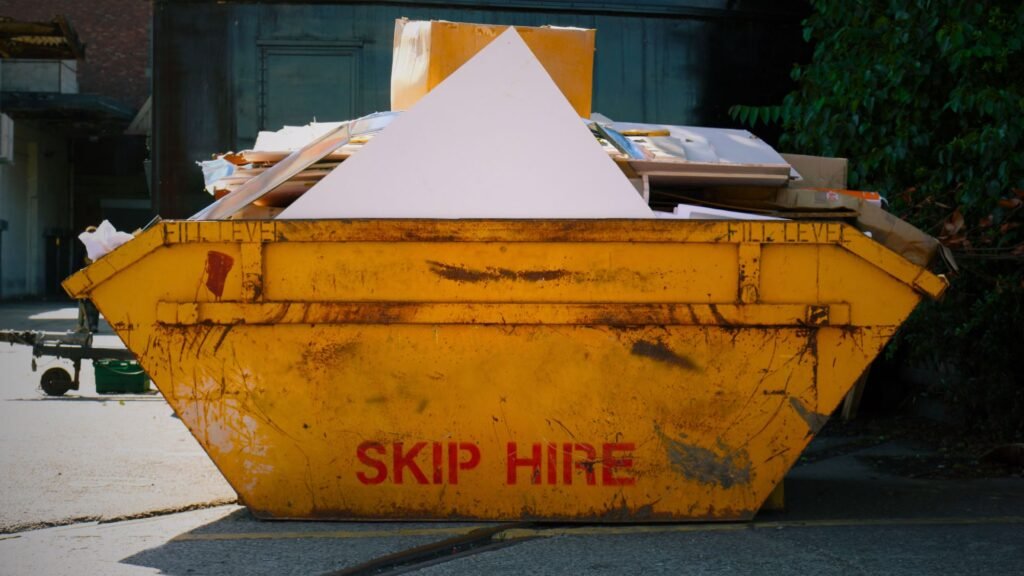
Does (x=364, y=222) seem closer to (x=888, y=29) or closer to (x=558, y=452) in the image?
(x=558, y=452)

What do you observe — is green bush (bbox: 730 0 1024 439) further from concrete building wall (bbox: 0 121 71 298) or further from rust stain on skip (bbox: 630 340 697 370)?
concrete building wall (bbox: 0 121 71 298)

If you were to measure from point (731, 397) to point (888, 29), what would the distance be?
9.39ft

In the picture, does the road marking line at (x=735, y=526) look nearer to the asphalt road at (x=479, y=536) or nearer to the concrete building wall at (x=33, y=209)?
the asphalt road at (x=479, y=536)

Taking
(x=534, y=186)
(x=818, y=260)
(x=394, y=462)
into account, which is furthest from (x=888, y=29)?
(x=394, y=462)

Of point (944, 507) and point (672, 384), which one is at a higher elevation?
point (672, 384)

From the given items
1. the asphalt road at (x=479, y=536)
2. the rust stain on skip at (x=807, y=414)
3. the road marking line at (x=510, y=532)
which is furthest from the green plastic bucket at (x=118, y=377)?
the rust stain on skip at (x=807, y=414)

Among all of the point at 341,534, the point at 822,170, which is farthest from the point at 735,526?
the point at 822,170

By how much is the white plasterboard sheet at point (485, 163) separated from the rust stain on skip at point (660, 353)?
0.47 meters

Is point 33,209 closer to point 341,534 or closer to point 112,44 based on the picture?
point 112,44

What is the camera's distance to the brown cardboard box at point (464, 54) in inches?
224

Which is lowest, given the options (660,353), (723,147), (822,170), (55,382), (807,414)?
(55,382)

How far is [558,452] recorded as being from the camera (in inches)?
165

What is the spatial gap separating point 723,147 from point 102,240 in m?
2.79

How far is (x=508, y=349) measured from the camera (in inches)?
162
